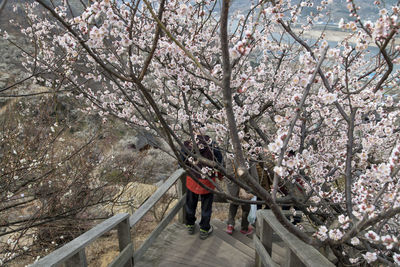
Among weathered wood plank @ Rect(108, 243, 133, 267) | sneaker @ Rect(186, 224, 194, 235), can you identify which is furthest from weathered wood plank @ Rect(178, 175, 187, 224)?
weathered wood plank @ Rect(108, 243, 133, 267)

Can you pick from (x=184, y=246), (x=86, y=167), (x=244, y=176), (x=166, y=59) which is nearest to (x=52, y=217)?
(x=86, y=167)

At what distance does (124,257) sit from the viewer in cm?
256

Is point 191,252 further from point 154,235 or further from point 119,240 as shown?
point 119,240

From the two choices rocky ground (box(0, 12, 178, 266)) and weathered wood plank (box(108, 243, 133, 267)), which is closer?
weathered wood plank (box(108, 243, 133, 267))

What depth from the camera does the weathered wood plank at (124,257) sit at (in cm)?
242

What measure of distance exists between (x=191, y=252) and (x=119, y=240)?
110 centimetres

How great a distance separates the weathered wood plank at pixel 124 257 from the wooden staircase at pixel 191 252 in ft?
1.08

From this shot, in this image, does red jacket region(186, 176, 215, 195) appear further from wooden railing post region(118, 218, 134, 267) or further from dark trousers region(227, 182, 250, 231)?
wooden railing post region(118, 218, 134, 267)

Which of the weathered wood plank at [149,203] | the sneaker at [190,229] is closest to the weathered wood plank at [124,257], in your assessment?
the weathered wood plank at [149,203]

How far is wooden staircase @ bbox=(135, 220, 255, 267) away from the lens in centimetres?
310

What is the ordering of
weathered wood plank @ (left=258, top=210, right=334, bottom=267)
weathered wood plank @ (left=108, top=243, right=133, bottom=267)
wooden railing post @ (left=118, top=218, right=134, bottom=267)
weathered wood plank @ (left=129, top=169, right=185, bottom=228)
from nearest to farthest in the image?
weathered wood plank @ (left=258, top=210, right=334, bottom=267) → weathered wood plank @ (left=108, top=243, right=133, bottom=267) → wooden railing post @ (left=118, top=218, right=134, bottom=267) → weathered wood plank @ (left=129, top=169, right=185, bottom=228)

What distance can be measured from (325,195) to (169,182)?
→ 186cm

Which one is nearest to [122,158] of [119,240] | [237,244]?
[237,244]

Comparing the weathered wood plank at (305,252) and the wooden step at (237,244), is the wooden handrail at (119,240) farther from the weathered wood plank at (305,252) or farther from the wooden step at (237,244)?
the weathered wood plank at (305,252)
